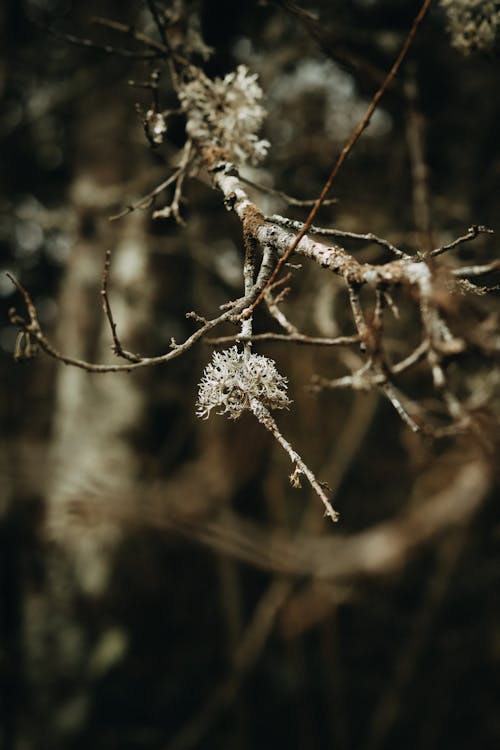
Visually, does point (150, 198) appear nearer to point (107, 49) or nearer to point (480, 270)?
point (107, 49)

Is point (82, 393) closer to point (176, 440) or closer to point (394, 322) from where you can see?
point (176, 440)

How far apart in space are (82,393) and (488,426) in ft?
6.72

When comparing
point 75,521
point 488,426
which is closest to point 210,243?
point 75,521

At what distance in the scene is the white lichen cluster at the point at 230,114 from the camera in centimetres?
109

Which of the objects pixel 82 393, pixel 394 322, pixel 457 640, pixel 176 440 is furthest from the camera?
pixel 457 640

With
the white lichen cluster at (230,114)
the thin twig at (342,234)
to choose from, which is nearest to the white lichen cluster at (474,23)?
the white lichen cluster at (230,114)

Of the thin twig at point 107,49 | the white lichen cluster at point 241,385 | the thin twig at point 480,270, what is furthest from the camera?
the thin twig at point 107,49

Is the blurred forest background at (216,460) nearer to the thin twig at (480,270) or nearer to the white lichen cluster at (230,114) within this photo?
the white lichen cluster at (230,114)

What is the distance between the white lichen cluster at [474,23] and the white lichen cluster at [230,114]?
474mm

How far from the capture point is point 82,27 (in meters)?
2.72

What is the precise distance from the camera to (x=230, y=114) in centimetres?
110

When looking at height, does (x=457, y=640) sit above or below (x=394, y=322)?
below

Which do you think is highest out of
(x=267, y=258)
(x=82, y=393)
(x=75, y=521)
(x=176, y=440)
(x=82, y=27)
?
(x=82, y=27)

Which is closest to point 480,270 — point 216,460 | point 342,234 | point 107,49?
point 342,234
